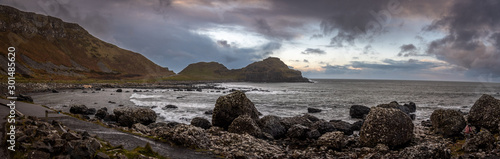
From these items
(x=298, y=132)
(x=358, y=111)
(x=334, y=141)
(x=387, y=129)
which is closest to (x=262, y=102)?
(x=358, y=111)

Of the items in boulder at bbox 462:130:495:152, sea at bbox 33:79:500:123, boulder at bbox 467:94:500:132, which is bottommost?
sea at bbox 33:79:500:123

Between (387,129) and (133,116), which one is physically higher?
(387,129)

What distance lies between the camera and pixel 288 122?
29.5m

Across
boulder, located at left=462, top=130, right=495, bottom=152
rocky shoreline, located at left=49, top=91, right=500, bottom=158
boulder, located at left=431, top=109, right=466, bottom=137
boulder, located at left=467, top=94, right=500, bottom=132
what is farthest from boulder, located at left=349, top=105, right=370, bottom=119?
boulder, located at left=462, top=130, right=495, bottom=152

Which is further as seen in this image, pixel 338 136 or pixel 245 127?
pixel 245 127

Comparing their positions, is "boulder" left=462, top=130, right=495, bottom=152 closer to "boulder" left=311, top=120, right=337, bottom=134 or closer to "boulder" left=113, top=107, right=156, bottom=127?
"boulder" left=311, top=120, right=337, bottom=134

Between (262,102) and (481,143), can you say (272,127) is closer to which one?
(481,143)

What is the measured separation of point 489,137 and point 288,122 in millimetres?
17437

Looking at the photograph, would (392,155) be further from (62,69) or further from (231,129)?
(62,69)

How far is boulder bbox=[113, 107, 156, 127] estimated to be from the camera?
1174 inches

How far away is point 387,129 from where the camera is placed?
20.7 m

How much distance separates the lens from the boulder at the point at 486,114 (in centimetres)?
2494

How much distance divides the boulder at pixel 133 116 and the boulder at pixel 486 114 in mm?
37529

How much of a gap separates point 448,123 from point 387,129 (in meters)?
10.4
